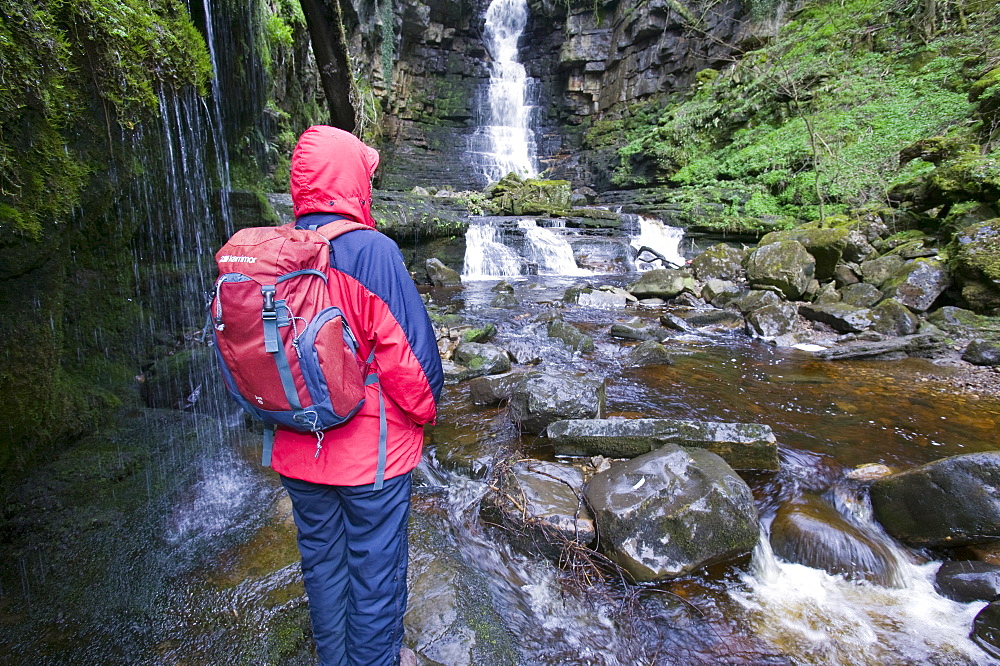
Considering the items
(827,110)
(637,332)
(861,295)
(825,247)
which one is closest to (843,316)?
(861,295)

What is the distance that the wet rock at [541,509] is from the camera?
8.70 ft

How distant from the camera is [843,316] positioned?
6902 millimetres

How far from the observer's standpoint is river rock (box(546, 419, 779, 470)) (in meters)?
3.37

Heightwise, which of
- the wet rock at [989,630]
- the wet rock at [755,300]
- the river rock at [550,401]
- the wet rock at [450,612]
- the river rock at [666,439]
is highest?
the wet rock at [755,300]

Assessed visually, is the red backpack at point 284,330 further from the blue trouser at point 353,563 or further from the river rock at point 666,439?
the river rock at point 666,439

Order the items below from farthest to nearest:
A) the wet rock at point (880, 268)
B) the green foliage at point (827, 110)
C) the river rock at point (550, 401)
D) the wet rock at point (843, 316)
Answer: the green foliage at point (827, 110)
the wet rock at point (880, 268)
the wet rock at point (843, 316)
the river rock at point (550, 401)

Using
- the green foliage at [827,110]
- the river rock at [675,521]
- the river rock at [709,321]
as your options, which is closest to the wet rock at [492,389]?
the river rock at [675,521]

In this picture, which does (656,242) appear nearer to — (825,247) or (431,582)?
(825,247)

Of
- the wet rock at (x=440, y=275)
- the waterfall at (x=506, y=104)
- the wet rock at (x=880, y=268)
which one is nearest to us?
the wet rock at (x=880, y=268)

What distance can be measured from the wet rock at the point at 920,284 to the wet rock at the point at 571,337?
5.19 meters

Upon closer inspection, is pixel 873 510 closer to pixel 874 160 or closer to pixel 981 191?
pixel 981 191

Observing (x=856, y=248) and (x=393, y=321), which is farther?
(x=856, y=248)

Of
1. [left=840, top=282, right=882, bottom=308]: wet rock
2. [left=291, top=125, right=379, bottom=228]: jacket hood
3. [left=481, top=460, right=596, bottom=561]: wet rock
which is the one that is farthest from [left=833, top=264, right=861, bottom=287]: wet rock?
[left=291, top=125, right=379, bottom=228]: jacket hood

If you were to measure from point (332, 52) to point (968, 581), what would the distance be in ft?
22.6
